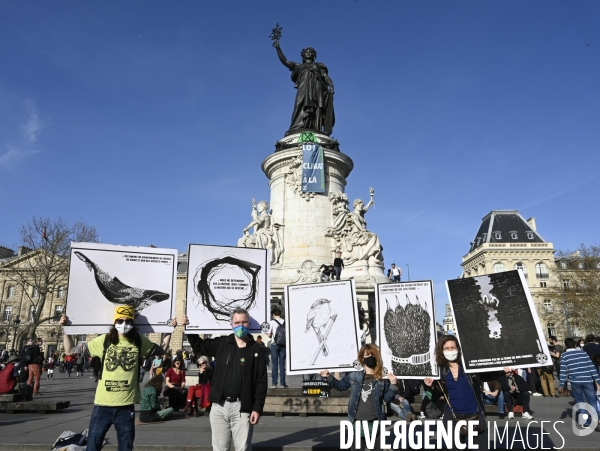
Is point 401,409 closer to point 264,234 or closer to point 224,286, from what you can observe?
point 224,286

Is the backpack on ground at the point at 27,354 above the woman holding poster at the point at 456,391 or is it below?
above

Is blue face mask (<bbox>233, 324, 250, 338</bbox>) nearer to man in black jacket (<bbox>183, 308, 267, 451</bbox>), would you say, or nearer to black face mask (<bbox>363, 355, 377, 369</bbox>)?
man in black jacket (<bbox>183, 308, 267, 451</bbox>)

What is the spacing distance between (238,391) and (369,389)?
59.7 inches

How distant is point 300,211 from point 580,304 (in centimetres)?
3560

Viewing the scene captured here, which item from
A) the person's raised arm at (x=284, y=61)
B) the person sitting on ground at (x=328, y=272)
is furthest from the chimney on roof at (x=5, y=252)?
the person sitting on ground at (x=328, y=272)

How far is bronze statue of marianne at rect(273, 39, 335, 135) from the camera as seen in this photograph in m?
24.3

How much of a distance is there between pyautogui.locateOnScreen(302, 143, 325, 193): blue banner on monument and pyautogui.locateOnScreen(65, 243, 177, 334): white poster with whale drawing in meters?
14.7

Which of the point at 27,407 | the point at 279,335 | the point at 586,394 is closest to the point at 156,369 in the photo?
the point at 27,407

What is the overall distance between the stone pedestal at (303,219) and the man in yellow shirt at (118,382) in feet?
45.5

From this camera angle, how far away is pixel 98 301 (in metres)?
6.16

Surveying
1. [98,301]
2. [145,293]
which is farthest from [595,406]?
[98,301]

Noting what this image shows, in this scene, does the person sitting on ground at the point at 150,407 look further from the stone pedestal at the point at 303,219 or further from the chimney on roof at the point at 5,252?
the chimney on roof at the point at 5,252

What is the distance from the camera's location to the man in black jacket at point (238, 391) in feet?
15.1

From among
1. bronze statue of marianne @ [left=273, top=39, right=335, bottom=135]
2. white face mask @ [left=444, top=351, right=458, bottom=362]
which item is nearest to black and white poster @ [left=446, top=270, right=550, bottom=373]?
white face mask @ [left=444, top=351, right=458, bottom=362]
